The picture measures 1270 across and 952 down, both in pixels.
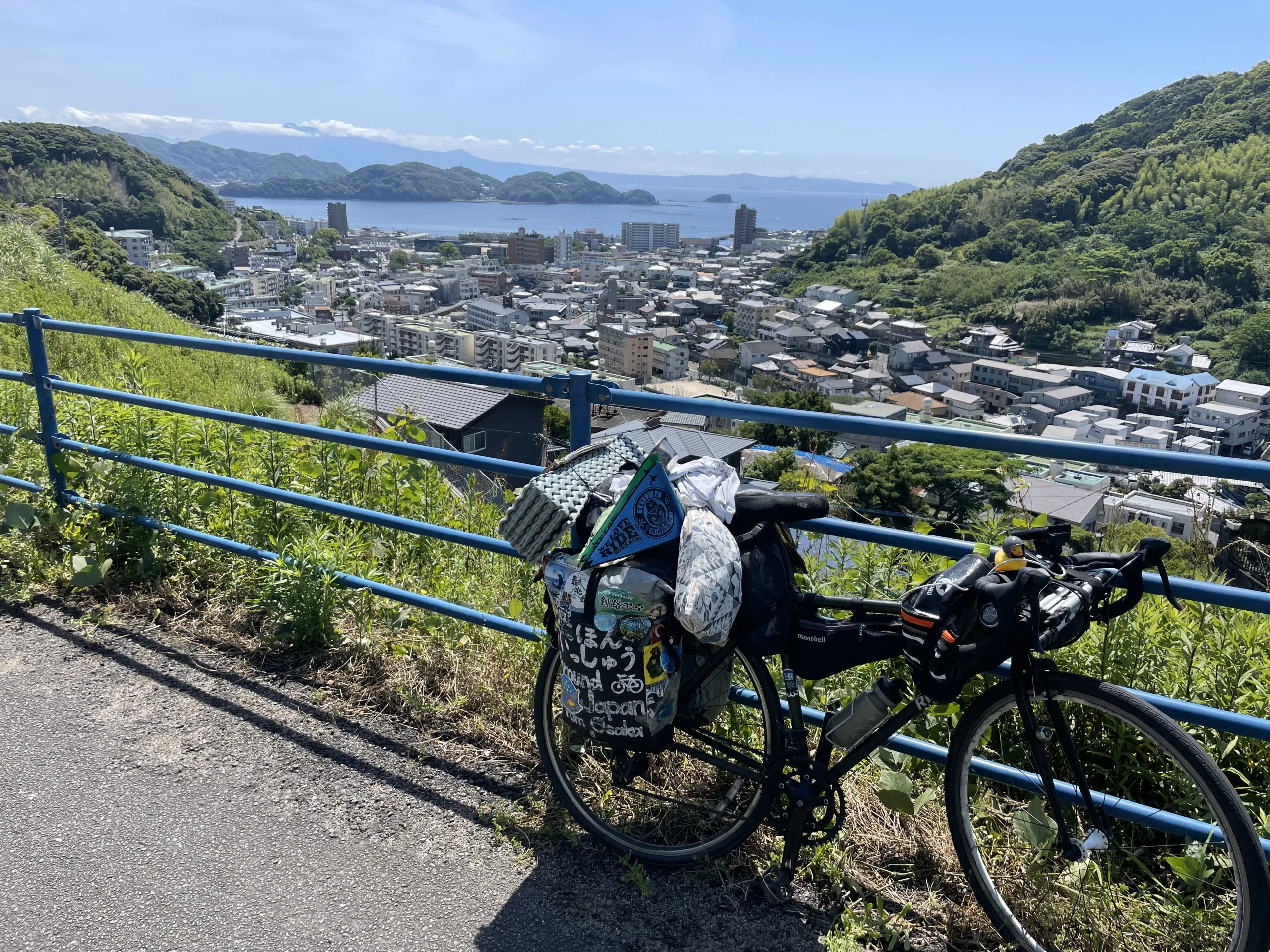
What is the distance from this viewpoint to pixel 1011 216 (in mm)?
84875

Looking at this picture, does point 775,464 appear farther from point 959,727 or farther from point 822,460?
point 959,727

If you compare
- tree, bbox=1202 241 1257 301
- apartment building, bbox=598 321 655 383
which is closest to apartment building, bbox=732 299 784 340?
apartment building, bbox=598 321 655 383

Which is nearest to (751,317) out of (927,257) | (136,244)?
(927,257)

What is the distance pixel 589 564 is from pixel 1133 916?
1.34 metres

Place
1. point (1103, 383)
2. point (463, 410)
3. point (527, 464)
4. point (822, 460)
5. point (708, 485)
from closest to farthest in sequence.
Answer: point (708, 485) < point (527, 464) < point (822, 460) < point (463, 410) < point (1103, 383)

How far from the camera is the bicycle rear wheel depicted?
204cm

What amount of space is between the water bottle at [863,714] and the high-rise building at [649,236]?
532ft

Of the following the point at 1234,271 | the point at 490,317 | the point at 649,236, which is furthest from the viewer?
the point at 649,236

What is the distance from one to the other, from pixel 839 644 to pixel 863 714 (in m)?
0.18

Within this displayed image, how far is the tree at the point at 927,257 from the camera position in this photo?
8250 cm

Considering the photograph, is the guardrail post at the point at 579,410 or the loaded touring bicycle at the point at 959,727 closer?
the loaded touring bicycle at the point at 959,727

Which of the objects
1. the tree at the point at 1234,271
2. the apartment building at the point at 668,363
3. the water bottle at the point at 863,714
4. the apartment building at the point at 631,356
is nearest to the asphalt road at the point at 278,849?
the water bottle at the point at 863,714

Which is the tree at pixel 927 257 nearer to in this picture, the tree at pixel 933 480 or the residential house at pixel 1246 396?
the residential house at pixel 1246 396

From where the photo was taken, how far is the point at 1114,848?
1.88 metres
